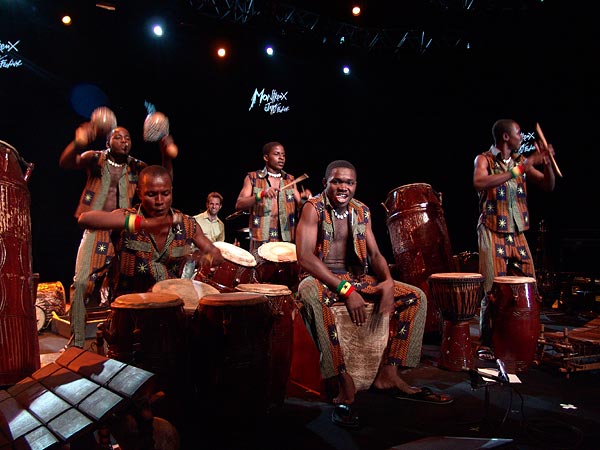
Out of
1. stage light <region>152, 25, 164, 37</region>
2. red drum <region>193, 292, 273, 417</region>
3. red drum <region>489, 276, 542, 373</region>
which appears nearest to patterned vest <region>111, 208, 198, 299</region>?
red drum <region>193, 292, 273, 417</region>

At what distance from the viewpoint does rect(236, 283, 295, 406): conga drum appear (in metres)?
3.39

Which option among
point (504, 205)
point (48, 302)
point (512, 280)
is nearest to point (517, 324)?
point (512, 280)

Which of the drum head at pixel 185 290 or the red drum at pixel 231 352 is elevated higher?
the drum head at pixel 185 290

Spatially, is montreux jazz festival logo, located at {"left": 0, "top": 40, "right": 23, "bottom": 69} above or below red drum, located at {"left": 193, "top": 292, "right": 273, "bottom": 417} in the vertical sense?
above

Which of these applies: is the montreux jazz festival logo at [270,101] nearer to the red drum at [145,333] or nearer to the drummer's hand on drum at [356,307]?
the drummer's hand on drum at [356,307]

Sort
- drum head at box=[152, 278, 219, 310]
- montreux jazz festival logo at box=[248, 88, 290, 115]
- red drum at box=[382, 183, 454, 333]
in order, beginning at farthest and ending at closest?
montreux jazz festival logo at box=[248, 88, 290, 115]
red drum at box=[382, 183, 454, 333]
drum head at box=[152, 278, 219, 310]

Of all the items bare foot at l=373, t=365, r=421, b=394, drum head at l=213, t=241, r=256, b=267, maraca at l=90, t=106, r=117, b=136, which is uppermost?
maraca at l=90, t=106, r=117, b=136

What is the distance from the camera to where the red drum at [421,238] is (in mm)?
5816

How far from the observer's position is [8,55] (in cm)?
827

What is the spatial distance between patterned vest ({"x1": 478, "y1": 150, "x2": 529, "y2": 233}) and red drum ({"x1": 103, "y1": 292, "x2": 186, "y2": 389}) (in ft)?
12.3

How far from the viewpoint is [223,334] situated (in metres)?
2.98

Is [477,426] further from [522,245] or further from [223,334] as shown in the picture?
[522,245]

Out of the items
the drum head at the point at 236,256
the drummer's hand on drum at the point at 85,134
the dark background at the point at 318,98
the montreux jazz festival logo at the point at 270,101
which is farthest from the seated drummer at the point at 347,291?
the montreux jazz festival logo at the point at 270,101

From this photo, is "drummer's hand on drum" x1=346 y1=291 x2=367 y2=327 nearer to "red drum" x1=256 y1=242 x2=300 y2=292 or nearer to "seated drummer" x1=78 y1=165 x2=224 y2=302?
"seated drummer" x1=78 y1=165 x2=224 y2=302
